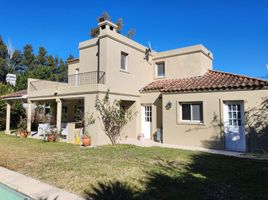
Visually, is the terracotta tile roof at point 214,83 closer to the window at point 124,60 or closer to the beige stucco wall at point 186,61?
the beige stucco wall at point 186,61

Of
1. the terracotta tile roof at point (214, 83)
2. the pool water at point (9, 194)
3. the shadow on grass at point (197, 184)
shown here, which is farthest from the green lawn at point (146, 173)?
the terracotta tile roof at point (214, 83)

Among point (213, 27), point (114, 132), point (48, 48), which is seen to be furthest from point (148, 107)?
point (48, 48)

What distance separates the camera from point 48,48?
51906mm

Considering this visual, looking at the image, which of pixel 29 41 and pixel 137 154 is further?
pixel 29 41

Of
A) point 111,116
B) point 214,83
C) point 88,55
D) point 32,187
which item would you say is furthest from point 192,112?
point 32,187

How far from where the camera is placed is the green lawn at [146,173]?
21.0 ft

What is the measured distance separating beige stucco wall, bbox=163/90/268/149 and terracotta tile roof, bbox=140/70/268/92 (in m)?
0.38

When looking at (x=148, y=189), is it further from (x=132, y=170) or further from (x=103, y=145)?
(x=103, y=145)

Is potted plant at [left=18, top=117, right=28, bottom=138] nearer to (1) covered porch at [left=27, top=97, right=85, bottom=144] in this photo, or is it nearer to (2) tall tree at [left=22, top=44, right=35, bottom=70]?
(1) covered porch at [left=27, top=97, right=85, bottom=144]

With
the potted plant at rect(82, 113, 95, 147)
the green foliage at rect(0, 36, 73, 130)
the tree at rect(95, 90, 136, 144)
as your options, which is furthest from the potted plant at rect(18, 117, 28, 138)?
the green foliage at rect(0, 36, 73, 130)

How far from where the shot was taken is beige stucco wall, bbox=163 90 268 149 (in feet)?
43.6

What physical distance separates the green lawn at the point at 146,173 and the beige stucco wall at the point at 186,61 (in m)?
9.02

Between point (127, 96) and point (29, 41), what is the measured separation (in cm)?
4181

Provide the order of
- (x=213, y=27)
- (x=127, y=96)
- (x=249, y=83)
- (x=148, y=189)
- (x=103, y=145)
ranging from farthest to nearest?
(x=213, y=27), (x=127, y=96), (x=103, y=145), (x=249, y=83), (x=148, y=189)
